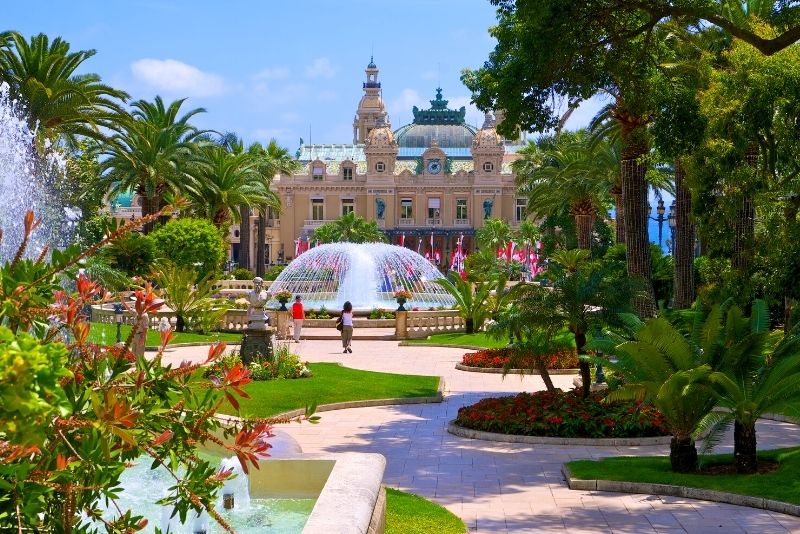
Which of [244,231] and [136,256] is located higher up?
[244,231]

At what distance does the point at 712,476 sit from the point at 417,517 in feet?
11.6

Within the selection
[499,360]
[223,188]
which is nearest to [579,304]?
[499,360]

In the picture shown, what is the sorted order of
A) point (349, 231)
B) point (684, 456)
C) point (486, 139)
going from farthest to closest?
point (486, 139)
point (349, 231)
point (684, 456)

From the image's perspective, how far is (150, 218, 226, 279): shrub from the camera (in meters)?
39.3

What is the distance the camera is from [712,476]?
10.6 m

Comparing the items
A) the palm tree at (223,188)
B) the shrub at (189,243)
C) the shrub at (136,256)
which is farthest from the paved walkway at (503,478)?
the palm tree at (223,188)

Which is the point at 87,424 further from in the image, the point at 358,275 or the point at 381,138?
the point at 381,138

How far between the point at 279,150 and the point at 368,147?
2576 centimetres

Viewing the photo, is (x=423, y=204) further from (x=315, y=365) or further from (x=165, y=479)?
(x=165, y=479)

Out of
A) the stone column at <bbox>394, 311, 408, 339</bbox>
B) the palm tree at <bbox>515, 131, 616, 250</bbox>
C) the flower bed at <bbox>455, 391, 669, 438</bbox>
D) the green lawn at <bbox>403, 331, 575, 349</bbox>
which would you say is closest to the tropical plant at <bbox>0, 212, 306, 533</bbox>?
the flower bed at <bbox>455, 391, 669, 438</bbox>

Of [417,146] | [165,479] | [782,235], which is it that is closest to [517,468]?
[165,479]

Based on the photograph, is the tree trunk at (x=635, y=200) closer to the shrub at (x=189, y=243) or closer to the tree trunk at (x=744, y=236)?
the tree trunk at (x=744, y=236)

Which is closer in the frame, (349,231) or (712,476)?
(712,476)

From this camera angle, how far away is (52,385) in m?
2.50
